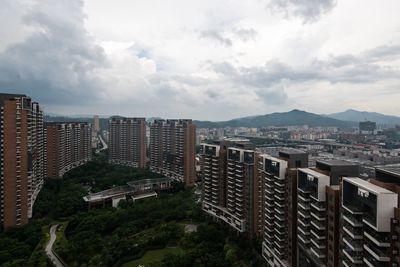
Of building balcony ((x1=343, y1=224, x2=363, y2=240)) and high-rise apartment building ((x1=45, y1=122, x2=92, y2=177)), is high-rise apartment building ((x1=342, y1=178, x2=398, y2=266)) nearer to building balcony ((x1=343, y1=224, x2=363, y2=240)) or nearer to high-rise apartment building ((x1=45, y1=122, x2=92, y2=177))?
building balcony ((x1=343, y1=224, x2=363, y2=240))

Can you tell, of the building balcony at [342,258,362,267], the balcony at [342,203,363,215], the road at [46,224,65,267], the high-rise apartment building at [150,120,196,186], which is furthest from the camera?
the high-rise apartment building at [150,120,196,186]

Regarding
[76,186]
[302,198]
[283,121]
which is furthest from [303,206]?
[283,121]

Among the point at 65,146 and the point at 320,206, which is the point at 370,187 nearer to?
the point at 320,206

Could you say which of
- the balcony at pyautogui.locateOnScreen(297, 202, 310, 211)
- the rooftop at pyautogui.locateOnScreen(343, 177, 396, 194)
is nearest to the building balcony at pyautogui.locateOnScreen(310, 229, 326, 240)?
the balcony at pyautogui.locateOnScreen(297, 202, 310, 211)

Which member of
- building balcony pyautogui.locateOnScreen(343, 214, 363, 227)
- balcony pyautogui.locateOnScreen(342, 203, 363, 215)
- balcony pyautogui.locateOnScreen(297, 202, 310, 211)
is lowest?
balcony pyautogui.locateOnScreen(297, 202, 310, 211)

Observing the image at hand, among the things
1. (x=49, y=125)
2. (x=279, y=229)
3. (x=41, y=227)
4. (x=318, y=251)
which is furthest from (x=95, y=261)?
(x=49, y=125)

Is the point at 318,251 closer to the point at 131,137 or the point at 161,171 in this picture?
the point at 161,171
